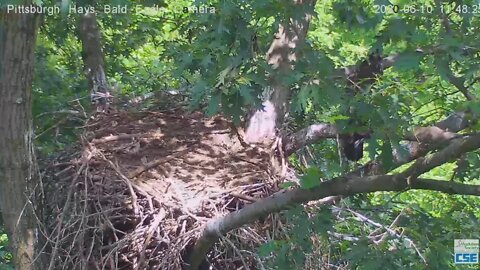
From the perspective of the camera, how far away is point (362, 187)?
2.63m

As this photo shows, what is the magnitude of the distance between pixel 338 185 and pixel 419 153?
0.40 meters

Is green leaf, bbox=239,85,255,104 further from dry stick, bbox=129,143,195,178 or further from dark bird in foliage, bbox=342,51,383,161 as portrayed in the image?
dry stick, bbox=129,143,195,178

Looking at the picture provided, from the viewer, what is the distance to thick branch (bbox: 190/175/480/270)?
8.20 ft

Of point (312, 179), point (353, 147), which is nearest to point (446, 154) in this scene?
point (312, 179)

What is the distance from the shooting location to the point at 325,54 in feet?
9.50

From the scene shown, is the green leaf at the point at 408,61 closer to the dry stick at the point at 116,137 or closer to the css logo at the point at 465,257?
the css logo at the point at 465,257

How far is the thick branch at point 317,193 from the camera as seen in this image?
8.20 feet

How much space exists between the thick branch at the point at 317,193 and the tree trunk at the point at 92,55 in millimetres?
1638

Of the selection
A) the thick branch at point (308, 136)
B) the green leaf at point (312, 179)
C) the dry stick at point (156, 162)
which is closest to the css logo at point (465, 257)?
the green leaf at point (312, 179)

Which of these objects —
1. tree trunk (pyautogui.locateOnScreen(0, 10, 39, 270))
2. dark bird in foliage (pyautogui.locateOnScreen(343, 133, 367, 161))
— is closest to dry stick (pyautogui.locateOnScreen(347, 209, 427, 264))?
dark bird in foliage (pyautogui.locateOnScreen(343, 133, 367, 161))

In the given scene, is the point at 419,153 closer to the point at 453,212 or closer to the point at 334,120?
the point at 334,120

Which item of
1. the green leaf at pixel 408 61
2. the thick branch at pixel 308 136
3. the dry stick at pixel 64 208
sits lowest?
the dry stick at pixel 64 208

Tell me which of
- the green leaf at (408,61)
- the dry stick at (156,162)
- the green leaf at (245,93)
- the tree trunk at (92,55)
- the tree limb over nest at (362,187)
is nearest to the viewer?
the green leaf at (408,61)

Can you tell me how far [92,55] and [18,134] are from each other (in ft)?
5.47
